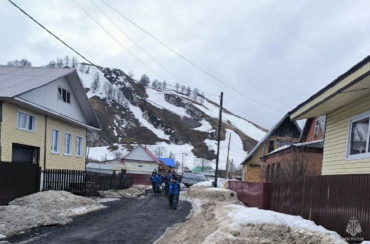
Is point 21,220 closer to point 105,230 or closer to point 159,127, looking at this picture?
point 105,230

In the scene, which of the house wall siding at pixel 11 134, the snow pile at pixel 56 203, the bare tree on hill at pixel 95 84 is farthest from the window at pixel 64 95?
the bare tree on hill at pixel 95 84

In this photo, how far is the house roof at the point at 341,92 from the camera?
286 inches

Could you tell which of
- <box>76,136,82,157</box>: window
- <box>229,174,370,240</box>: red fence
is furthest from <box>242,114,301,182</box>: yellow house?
<box>229,174,370,240</box>: red fence

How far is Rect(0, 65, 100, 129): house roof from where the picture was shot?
16750 mm

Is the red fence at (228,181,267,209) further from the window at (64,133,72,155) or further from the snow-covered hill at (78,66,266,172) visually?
the snow-covered hill at (78,66,266,172)

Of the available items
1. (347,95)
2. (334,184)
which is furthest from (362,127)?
(334,184)

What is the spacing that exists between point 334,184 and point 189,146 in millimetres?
146361

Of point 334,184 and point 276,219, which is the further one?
point 276,219

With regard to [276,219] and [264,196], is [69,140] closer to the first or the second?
[264,196]

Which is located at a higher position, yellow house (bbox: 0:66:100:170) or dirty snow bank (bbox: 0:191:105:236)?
yellow house (bbox: 0:66:100:170)

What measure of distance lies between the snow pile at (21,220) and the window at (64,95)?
477 inches

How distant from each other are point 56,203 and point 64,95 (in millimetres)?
10204

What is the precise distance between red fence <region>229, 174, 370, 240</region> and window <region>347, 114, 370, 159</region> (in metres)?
1.74

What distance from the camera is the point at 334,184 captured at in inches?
278
